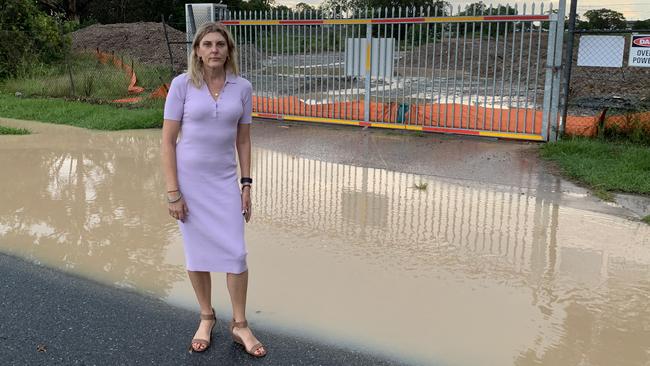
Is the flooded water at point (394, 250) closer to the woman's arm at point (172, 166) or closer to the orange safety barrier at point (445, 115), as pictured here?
the woman's arm at point (172, 166)

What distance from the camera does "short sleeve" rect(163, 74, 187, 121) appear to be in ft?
11.4

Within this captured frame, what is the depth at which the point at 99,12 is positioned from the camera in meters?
44.3

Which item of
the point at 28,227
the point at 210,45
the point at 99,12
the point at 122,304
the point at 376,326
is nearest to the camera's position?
the point at 210,45

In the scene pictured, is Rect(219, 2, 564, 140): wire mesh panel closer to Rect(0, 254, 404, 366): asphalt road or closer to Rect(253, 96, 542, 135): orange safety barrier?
Rect(253, 96, 542, 135): orange safety barrier

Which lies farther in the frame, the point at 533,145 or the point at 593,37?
the point at 533,145

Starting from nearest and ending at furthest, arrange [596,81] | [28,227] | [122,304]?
[122,304] → [28,227] → [596,81]

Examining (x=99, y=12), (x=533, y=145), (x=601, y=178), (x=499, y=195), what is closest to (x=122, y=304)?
(x=499, y=195)

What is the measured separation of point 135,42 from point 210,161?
23663mm

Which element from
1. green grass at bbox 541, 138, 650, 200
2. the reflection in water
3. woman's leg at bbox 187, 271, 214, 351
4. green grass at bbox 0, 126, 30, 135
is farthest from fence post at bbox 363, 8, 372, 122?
woman's leg at bbox 187, 271, 214, 351

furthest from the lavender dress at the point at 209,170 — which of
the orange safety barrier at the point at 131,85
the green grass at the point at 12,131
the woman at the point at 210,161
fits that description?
the orange safety barrier at the point at 131,85

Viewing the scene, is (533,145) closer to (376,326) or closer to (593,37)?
(593,37)

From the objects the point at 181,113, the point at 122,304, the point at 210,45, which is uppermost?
the point at 210,45

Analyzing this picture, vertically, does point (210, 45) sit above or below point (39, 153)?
above

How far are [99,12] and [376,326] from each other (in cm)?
4507
